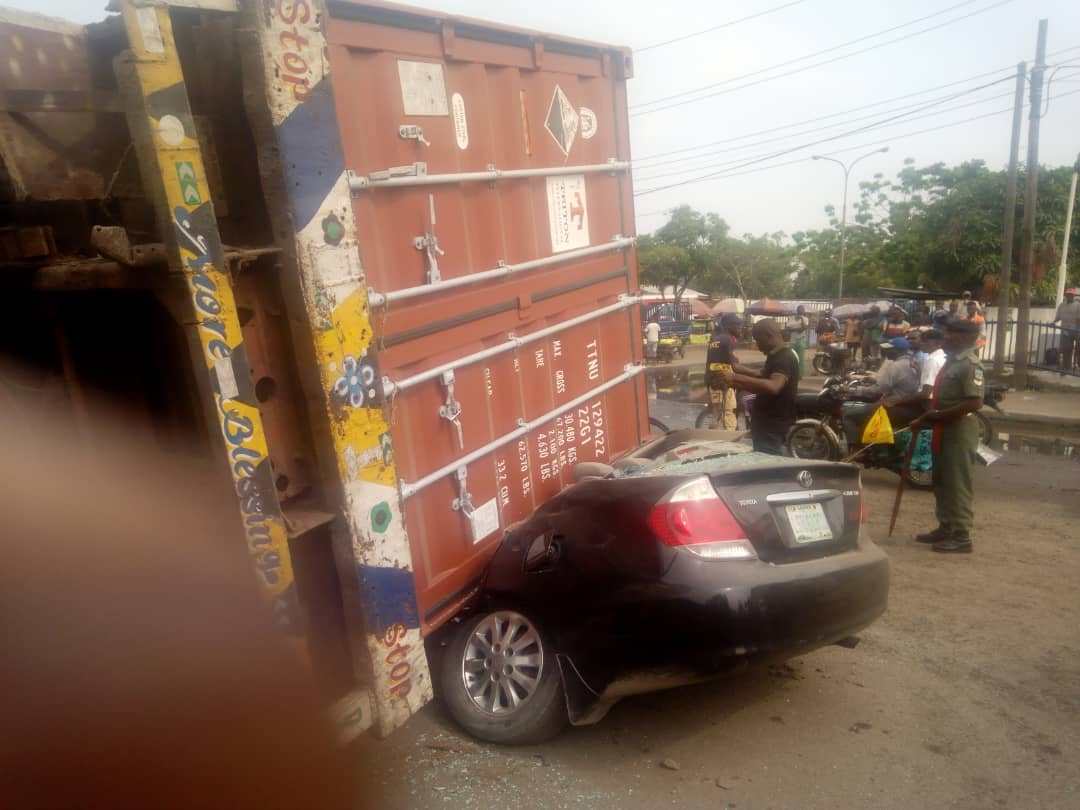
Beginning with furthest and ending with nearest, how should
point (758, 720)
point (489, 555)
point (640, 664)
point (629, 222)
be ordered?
point (629, 222) < point (489, 555) < point (758, 720) < point (640, 664)

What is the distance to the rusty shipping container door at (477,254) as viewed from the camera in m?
3.12

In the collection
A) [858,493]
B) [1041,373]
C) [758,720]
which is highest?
[858,493]

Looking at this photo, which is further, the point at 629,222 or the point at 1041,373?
the point at 1041,373

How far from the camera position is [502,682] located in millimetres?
3439

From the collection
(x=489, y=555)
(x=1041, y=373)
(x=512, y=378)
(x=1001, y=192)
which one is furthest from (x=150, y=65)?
(x=1001, y=192)

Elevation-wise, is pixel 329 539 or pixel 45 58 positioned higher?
pixel 45 58

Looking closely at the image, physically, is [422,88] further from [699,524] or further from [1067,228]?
[1067,228]

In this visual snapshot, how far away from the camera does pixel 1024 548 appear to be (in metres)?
5.72

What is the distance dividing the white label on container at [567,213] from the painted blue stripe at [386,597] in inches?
80.5

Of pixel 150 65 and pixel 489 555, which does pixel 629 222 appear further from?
pixel 150 65

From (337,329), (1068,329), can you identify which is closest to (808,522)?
(337,329)

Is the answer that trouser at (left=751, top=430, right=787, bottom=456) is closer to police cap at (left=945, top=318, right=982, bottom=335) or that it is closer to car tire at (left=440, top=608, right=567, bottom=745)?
police cap at (left=945, top=318, right=982, bottom=335)

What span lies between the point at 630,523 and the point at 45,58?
2.60 metres

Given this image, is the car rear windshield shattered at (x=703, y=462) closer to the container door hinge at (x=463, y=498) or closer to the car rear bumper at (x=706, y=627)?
the car rear bumper at (x=706, y=627)
